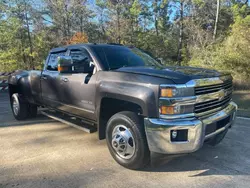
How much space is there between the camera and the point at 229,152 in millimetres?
4000

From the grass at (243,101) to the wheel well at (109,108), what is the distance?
14.6 ft

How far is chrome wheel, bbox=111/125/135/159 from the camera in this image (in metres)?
3.30

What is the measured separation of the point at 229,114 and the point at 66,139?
309 cm

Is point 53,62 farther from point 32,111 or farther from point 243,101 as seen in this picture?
point 243,101

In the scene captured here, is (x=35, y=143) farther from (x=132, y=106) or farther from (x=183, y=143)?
(x=183, y=143)

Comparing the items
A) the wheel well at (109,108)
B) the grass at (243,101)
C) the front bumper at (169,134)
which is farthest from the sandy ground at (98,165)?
the grass at (243,101)

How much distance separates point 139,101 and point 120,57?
56.9 inches

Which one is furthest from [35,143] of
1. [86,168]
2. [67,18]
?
[67,18]

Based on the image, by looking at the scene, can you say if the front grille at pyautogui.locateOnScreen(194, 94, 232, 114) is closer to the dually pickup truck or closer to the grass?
the dually pickup truck

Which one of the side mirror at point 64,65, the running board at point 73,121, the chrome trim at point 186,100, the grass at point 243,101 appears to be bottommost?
the grass at point 243,101

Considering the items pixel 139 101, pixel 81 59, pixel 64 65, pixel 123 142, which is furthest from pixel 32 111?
pixel 139 101

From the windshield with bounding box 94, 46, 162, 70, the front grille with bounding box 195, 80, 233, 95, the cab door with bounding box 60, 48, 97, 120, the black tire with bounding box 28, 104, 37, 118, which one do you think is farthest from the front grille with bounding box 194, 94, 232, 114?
the black tire with bounding box 28, 104, 37, 118

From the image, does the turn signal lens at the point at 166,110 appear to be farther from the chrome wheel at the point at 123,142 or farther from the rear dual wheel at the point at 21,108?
the rear dual wheel at the point at 21,108

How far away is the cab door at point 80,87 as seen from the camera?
388cm
